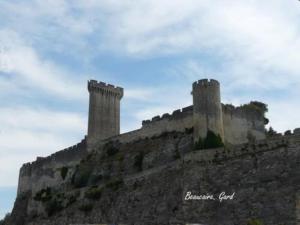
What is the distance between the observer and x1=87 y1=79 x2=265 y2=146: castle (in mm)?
31766

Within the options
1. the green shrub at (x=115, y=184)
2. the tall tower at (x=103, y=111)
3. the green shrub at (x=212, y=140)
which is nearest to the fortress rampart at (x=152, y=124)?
the tall tower at (x=103, y=111)

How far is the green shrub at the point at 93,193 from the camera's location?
34.4 metres

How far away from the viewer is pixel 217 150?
28.1m

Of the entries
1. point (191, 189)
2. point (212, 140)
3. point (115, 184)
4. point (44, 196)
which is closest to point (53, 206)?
point (44, 196)

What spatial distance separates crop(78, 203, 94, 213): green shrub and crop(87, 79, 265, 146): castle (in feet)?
25.3

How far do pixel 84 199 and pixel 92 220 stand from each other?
9.25 feet

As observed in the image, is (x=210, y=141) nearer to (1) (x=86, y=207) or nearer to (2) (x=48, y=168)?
(1) (x=86, y=207)

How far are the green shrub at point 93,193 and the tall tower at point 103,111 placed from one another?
11.1m

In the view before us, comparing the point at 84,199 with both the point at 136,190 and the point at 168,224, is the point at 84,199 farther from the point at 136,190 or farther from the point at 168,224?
the point at 168,224

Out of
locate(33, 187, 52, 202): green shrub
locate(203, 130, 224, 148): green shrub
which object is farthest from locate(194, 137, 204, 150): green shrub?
locate(33, 187, 52, 202): green shrub

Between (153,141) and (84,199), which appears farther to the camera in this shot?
(153,141)

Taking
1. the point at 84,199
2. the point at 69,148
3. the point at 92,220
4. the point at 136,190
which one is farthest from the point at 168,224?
the point at 69,148

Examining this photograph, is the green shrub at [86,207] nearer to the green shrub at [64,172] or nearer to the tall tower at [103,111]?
the tall tower at [103,111]

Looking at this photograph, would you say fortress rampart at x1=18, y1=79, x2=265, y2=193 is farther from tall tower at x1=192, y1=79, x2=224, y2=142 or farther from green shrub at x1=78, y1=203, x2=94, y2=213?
green shrub at x1=78, y1=203, x2=94, y2=213
